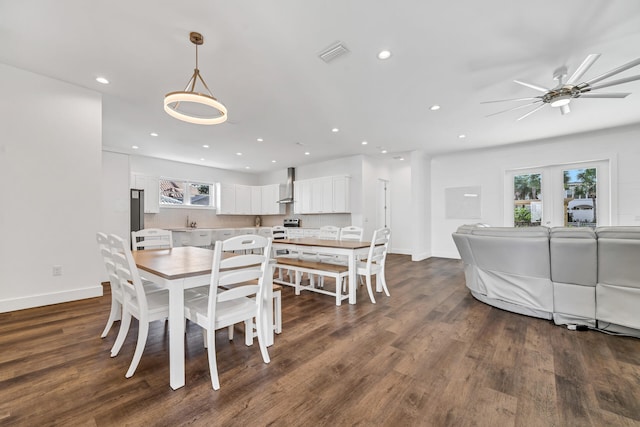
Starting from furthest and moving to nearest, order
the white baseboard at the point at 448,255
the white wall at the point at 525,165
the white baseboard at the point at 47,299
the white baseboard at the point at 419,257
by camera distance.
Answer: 1. the white baseboard at the point at 448,255
2. the white baseboard at the point at 419,257
3. the white wall at the point at 525,165
4. the white baseboard at the point at 47,299

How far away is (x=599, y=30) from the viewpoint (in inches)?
89.4

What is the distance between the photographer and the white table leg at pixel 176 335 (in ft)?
5.43

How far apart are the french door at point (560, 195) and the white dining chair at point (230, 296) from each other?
656cm

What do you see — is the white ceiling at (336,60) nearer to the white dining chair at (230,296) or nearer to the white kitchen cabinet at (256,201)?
the white dining chair at (230,296)

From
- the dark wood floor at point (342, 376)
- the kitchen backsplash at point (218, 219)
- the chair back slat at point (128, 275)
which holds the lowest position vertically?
the dark wood floor at point (342, 376)

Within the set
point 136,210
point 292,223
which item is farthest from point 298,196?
point 136,210

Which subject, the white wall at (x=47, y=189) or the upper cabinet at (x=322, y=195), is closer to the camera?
the white wall at (x=47, y=189)

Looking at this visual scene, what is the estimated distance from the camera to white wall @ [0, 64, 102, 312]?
2.97m

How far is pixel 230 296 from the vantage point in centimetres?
179

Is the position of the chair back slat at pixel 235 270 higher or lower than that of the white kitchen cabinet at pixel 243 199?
lower

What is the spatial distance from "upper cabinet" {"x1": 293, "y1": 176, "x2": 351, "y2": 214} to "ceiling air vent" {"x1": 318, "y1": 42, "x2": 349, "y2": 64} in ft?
13.9

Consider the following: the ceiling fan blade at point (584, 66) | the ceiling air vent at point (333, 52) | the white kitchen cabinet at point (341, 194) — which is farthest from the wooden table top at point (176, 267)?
the white kitchen cabinet at point (341, 194)

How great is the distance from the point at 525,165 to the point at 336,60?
18.7 ft

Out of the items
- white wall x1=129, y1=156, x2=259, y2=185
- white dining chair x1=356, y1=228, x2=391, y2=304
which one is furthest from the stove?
white dining chair x1=356, y1=228, x2=391, y2=304
